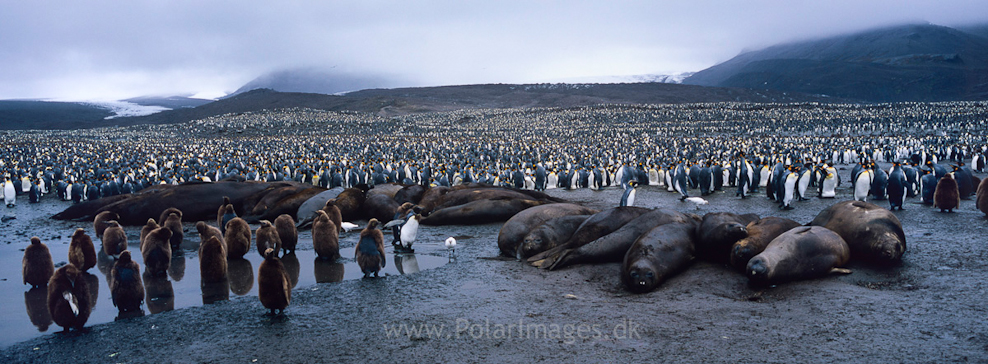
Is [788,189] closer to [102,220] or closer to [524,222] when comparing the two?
[524,222]

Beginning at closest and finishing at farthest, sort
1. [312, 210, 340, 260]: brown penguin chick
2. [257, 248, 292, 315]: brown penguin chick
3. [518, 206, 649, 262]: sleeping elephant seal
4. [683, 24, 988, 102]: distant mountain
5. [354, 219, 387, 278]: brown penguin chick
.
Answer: [257, 248, 292, 315]: brown penguin chick, [354, 219, 387, 278]: brown penguin chick, [518, 206, 649, 262]: sleeping elephant seal, [312, 210, 340, 260]: brown penguin chick, [683, 24, 988, 102]: distant mountain

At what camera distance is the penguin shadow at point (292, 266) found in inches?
293

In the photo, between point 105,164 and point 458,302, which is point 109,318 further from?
point 105,164

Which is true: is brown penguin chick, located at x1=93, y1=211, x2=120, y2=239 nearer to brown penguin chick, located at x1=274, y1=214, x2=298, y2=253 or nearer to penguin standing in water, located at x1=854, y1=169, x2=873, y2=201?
brown penguin chick, located at x1=274, y1=214, x2=298, y2=253

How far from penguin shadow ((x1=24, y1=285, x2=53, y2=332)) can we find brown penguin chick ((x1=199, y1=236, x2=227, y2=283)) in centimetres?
157

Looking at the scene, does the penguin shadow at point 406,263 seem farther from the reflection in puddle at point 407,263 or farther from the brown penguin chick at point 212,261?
the brown penguin chick at point 212,261

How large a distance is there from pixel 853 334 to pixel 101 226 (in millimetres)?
11837

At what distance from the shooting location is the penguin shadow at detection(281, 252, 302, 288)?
24.4ft

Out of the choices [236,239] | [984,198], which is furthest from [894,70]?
[236,239]

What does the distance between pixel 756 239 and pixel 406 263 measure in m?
4.60

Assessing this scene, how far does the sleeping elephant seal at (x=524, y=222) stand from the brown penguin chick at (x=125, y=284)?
4.63 meters

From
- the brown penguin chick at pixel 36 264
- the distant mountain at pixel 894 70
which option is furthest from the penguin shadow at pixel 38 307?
the distant mountain at pixel 894 70

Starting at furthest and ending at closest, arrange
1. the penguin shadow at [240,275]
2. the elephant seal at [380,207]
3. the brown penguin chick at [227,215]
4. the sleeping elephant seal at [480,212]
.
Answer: the elephant seal at [380,207] < the sleeping elephant seal at [480,212] < the brown penguin chick at [227,215] < the penguin shadow at [240,275]

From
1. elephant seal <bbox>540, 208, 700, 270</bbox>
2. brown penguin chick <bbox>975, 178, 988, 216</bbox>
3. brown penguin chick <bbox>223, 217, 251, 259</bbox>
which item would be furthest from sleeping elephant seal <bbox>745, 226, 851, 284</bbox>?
brown penguin chick <bbox>223, 217, 251, 259</bbox>
